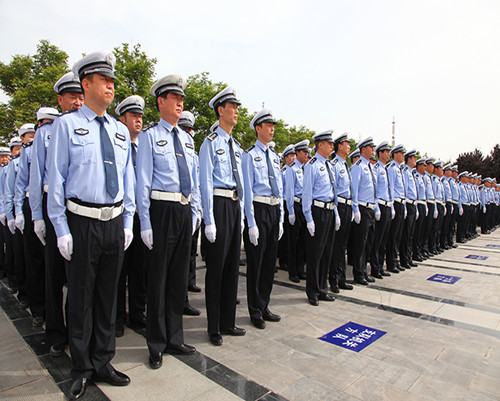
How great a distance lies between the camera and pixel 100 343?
8.66 feet

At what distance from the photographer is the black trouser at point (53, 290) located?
10.4ft

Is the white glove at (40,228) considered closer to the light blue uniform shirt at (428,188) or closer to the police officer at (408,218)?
the police officer at (408,218)

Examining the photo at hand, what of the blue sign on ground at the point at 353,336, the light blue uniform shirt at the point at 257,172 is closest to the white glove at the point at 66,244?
the light blue uniform shirt at the point at 257,172

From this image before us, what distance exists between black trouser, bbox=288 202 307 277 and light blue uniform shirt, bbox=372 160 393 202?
5.31 ft

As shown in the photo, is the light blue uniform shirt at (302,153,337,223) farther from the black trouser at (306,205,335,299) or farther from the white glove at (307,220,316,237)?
the white glove at (307,220,316,237)

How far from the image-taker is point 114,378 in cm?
259

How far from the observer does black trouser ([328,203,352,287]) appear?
548 centimetres

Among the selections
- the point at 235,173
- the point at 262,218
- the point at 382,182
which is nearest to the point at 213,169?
the point at 235,173

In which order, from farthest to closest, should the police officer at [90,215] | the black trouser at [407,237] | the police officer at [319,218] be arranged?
the black trouser at [407,237]
the police officer at [319,218]
the police officer at [90,215]

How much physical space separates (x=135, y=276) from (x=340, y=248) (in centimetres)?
328

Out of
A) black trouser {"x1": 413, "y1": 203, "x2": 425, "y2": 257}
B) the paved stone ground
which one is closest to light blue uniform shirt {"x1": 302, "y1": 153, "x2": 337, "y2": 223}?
the paved stone ground

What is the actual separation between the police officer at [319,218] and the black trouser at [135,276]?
2281mm

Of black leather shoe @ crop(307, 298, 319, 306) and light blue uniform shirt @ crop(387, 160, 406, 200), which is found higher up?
light blue uniform shirt @ crop(387, 160, 406, 200)

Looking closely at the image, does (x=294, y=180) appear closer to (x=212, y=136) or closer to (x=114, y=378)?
(x=212, y=136)
